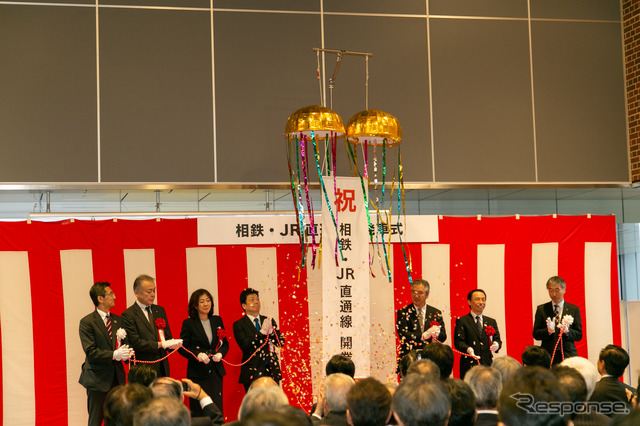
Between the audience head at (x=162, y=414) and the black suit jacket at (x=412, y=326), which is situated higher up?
the audience head at (x=162, y=414)

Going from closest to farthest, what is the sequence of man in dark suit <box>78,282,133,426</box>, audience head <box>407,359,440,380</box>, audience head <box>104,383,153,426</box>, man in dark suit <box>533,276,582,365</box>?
audience head <box>104,383,153,426</box>, audience head <box>407,359,440,380</box>, man in dark suit <box>78,282,133,426</box>, man in dark suit <box>533,276,582,365</box>

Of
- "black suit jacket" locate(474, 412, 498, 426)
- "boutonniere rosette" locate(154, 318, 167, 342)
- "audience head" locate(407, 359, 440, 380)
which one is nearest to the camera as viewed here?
"black suit jacket" locate(474, 412, 498, 426)

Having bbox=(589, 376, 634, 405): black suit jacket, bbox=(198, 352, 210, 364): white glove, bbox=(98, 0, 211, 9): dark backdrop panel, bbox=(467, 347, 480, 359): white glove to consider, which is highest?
bbox=(98, 0, 211, 9): dark backdrop panel

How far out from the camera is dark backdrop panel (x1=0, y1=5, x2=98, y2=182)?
6.31 meters

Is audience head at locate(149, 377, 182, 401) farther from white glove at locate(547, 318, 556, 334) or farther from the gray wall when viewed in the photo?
white glove at locate(547, 318, 556, 334)

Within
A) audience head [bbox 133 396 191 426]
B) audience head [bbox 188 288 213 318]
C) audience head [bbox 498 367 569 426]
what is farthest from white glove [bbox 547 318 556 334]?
audience head [bbox 133 396 191 426]

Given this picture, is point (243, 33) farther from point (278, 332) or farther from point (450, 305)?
point (450, 305)

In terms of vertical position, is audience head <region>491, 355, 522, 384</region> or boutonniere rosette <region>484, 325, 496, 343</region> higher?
audience head <region>491, 355, 522, 384</region>

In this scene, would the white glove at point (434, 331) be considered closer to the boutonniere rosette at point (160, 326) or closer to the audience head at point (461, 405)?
the boutonniere rosette at point (160, 326)

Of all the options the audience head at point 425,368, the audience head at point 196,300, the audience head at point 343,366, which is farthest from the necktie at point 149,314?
the audience head at point 425,368

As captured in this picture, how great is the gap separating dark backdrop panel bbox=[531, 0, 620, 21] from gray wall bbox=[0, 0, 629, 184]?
1cm

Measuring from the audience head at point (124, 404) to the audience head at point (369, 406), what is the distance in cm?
71

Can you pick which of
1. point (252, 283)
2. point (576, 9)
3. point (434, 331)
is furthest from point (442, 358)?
point (576, 9)

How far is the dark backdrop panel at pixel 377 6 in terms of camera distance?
6926 millimetres
